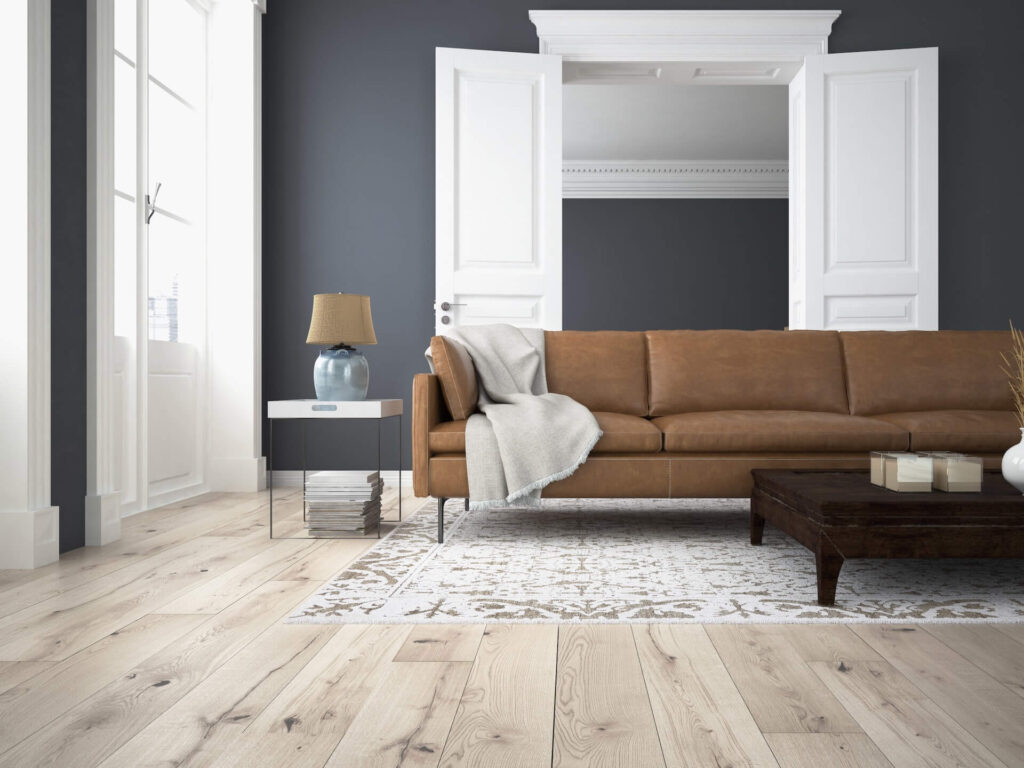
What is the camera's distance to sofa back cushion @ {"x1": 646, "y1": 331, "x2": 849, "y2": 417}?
140 inches

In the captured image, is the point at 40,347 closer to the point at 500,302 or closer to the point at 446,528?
the point at 446,528

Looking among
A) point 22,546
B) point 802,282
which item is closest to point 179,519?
point 22,546

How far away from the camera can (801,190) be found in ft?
15.6

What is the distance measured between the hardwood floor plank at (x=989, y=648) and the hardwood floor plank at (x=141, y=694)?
1.56 m

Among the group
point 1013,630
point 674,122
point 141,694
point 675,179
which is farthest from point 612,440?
point 675,179

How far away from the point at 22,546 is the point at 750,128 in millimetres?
7245

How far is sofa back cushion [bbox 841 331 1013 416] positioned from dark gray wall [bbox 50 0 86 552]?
3.16 metres

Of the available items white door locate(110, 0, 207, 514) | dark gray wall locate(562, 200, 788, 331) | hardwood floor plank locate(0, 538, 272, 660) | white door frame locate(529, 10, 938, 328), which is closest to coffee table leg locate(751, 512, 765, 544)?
hardwood floor plank locate(0, 538, 272, 660)

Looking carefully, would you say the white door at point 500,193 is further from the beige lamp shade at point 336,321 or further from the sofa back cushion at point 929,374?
the sofa back cushion at point 929,374

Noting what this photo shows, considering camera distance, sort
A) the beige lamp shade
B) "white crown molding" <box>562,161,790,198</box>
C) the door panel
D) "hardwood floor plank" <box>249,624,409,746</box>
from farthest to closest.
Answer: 1. "white crown molding" <box>562,161,790,198</box>
2. the door panel
3. the beige lamp shade
4. "hardwood floor plank" <box>249,624,409,746</box>

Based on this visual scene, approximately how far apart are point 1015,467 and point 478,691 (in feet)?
Answer: 5.36

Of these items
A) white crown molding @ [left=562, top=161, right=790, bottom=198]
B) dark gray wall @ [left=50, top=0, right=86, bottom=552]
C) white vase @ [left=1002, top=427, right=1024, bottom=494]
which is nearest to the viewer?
white vase @ [left=1002, top=427, right=1024, bottom=494]

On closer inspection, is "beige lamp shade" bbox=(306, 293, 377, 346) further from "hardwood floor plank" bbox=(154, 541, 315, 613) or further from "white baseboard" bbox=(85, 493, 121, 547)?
"white baseboard" bbox=(85, 493, 121, 547)

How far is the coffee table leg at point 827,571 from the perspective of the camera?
2107mm
